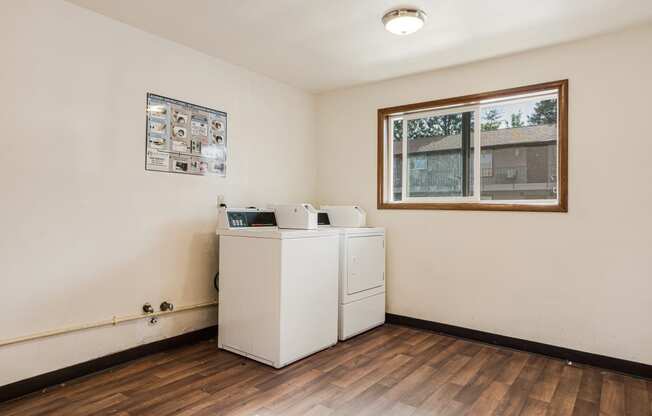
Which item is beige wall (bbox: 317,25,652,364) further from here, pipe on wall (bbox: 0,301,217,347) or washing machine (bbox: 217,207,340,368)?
pipe on wall (bbox: 0,301,217,347)

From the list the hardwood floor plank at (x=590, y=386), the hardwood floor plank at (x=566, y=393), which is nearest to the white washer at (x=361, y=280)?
the hardwood floor plank at (x=566, y=393)

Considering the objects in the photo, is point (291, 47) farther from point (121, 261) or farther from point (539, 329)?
point (539, 329)

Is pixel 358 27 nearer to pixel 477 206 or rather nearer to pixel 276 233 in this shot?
pixel 276 233

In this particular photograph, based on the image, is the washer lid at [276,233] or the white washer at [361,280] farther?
the white washer at [361,280]

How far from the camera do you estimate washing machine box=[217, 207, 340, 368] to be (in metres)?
2.55

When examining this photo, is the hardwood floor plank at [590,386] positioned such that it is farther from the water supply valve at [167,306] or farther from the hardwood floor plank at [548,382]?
the water supply valve at [167,306]

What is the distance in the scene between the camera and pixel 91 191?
7.95 feet

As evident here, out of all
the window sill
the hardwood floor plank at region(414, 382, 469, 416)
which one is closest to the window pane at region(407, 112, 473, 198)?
the window sill

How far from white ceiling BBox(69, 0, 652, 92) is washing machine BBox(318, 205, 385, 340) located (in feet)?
4.47

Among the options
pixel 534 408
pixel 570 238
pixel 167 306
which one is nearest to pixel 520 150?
pixel 570 238

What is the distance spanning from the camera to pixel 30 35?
2.18m

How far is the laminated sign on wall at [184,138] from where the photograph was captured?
2.75 metres

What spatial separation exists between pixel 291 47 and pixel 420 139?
56.8 inches

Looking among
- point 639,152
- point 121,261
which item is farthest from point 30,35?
point 639,152
